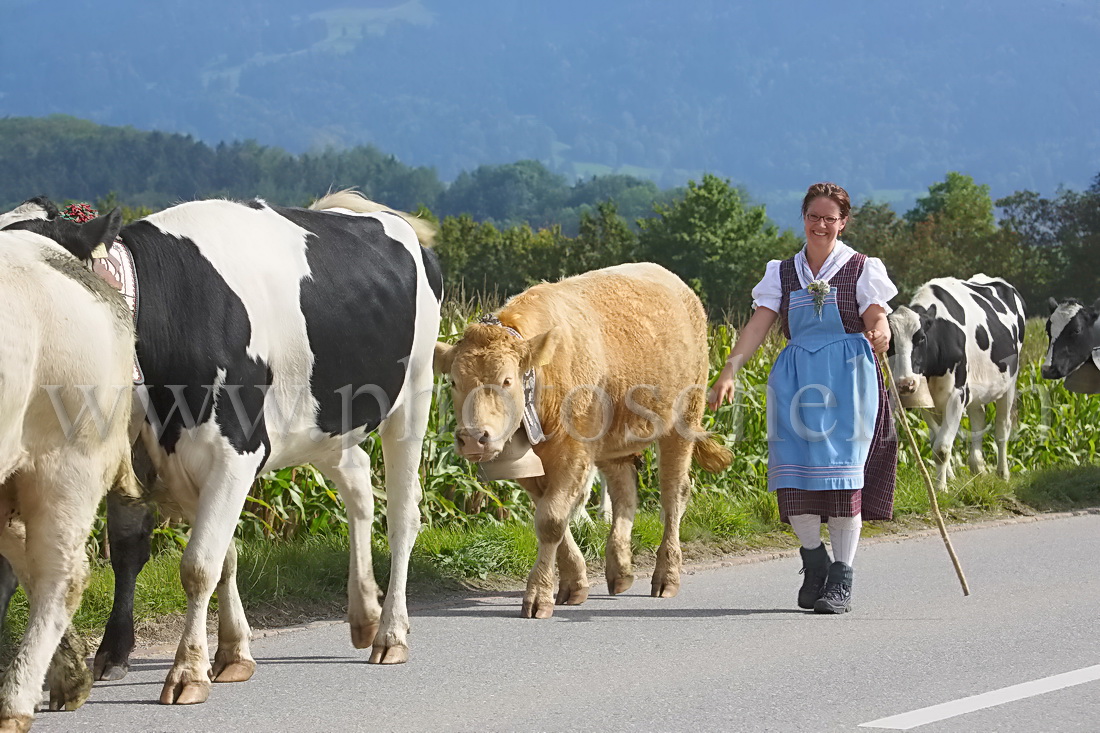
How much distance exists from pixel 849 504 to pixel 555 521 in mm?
1589

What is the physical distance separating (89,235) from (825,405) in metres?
4.04

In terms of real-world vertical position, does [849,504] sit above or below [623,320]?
below

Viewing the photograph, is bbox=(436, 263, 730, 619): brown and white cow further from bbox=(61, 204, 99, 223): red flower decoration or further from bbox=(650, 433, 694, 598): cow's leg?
Result: bbox=(61, 204, 99, 223): red flower decoration

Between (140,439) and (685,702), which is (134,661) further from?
(685,702)

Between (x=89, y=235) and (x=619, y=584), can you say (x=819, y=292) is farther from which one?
(x=89, y=235)

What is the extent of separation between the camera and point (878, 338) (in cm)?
713

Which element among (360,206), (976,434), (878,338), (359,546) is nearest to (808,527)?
(878,338)

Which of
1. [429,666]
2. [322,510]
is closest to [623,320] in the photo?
[322,510]

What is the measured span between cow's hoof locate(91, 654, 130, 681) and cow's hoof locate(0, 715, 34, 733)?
119cm

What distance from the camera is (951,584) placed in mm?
7793

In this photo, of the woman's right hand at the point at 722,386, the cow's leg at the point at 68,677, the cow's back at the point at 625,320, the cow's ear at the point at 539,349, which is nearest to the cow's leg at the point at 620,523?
the cow's back at the point at 625,320

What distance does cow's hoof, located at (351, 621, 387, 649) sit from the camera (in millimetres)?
6168

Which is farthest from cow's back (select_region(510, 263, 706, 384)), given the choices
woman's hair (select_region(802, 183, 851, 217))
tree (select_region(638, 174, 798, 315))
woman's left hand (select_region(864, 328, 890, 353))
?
tree (select_region(638, 174, 798, 315))

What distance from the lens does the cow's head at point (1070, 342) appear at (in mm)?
13406
